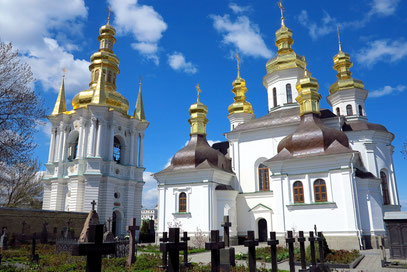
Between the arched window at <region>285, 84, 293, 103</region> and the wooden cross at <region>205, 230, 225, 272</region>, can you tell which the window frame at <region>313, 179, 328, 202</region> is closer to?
the arched window at <region>285, 84, 293, 103</region>

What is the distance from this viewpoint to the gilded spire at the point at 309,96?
2269 cm

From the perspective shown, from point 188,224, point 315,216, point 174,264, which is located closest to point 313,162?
point 315,216

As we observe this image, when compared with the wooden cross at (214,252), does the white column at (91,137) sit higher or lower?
higher

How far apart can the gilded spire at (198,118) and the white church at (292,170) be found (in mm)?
87

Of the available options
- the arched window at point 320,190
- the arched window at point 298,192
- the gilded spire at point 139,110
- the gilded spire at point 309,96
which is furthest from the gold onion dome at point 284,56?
the gilded spire at point 139,110

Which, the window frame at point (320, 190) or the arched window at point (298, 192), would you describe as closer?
the window frame at point (320, 190)

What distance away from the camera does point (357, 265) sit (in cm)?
1233

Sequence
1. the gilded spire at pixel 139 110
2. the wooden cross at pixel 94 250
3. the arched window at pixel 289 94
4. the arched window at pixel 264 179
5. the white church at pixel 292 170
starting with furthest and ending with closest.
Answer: the gilded spire at pixel 139 110, the arched window at pixel 289 94, the arched window at pixel 264 179, the white church at pixel 292 170, the wooden cross at pixel 94 250

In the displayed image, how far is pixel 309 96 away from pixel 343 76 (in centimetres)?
885

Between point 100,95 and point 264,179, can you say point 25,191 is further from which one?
point 264,179

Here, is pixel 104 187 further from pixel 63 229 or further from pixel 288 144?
pixel 288 144

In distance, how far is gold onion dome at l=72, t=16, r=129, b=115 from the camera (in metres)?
31.7

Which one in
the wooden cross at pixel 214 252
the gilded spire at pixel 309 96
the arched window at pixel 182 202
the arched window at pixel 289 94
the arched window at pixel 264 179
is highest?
the arched window at pixel 289 94

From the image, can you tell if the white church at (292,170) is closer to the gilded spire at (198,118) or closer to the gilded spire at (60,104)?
the gilded spire at (198,118)
